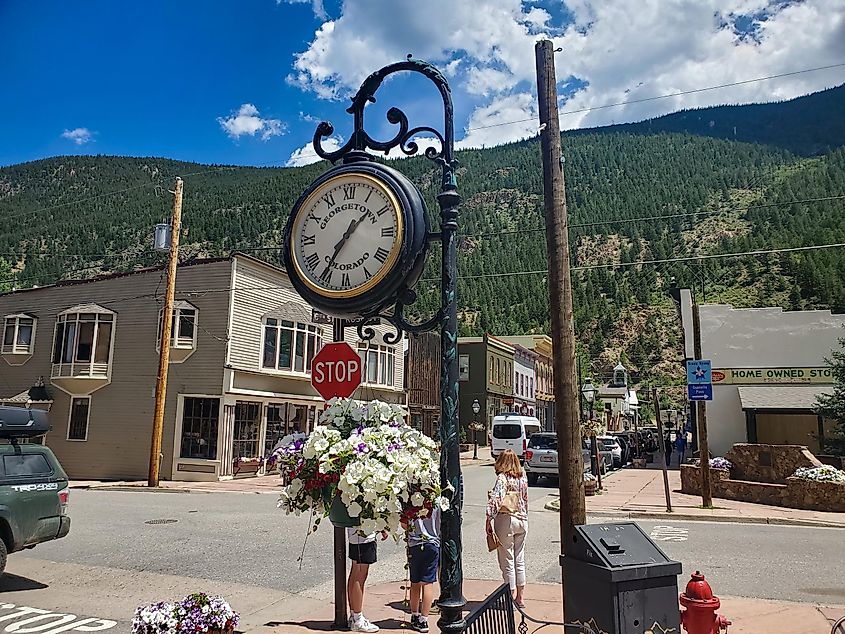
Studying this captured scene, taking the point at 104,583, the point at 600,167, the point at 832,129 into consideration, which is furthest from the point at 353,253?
the point at 832,129

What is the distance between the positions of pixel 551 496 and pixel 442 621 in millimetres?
16197

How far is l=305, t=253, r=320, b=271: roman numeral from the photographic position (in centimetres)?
500

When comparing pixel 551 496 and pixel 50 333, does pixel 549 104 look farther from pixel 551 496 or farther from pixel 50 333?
pixel 50 333

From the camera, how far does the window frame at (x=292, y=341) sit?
84.5 ft

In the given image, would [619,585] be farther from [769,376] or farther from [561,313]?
[769,376]

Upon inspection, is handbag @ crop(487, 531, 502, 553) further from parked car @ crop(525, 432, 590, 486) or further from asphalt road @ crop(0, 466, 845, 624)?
parked car @ crop(525, 432, 590, 486)

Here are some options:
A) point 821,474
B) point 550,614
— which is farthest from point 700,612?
point 821,474

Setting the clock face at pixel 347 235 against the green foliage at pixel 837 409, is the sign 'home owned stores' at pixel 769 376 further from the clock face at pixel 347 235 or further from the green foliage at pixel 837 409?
the clock face at pixel 347 235

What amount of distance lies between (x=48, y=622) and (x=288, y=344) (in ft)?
66.2

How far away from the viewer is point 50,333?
89.7ft

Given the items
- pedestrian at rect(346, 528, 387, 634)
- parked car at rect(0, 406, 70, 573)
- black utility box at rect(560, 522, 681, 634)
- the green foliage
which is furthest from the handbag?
the green foliage

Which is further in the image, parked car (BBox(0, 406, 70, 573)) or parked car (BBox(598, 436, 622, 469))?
parked car (BBox(598, 436, 622, 469))

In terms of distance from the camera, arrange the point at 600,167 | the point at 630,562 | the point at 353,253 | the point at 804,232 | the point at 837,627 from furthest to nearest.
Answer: the point at 600,167 < the point at 804,232 < the point at 353,253 < the point at 630,562 < the point at 837,627

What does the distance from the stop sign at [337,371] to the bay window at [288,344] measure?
20.2 metres
